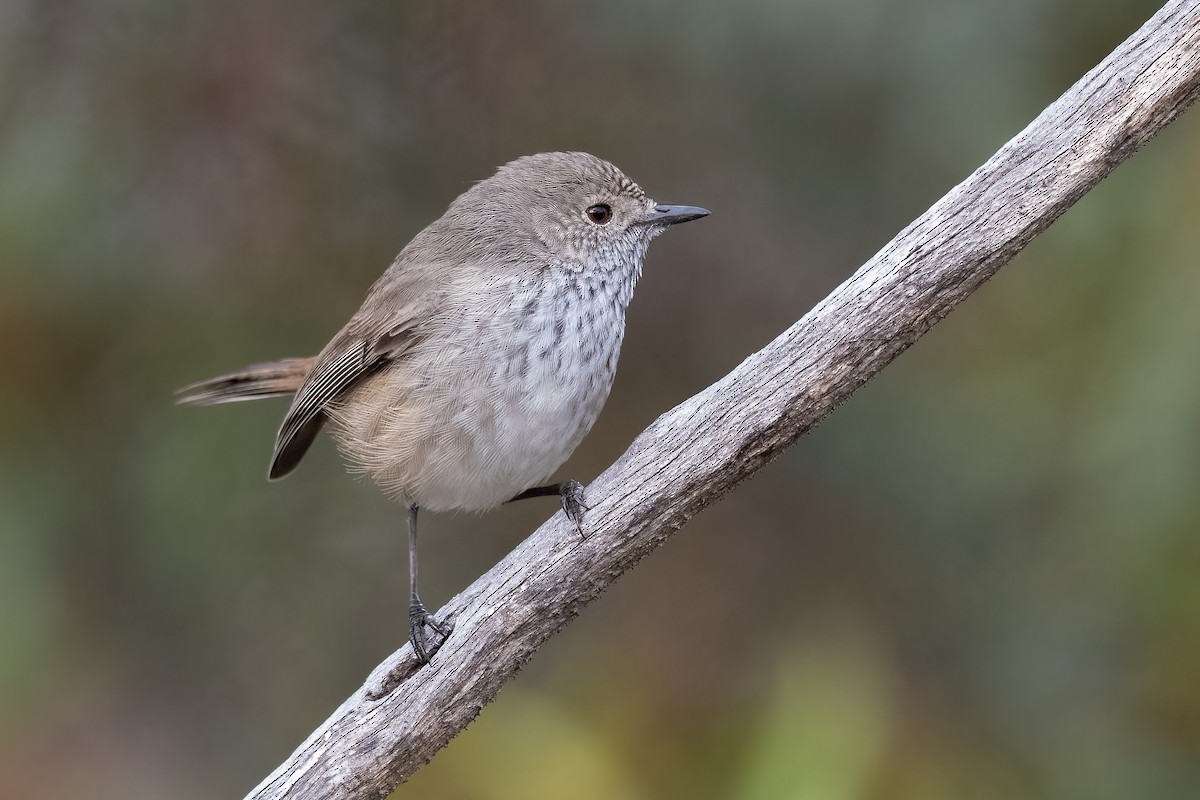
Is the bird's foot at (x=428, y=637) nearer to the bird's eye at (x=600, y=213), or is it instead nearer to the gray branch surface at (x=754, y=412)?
the gray branch surface at (x=754, y=412)

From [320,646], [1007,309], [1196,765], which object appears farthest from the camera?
[320,646]

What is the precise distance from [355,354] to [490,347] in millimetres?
549

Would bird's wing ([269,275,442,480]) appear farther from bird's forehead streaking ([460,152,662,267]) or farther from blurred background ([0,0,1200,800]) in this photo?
blurred background ([0,0,1200,800])

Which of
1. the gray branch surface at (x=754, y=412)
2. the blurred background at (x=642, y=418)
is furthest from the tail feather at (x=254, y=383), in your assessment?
the gray branch surface at (x=754, y=412)

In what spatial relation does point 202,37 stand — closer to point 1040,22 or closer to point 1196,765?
point 1040,22

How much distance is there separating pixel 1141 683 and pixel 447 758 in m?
1.85

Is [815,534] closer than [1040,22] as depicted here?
No

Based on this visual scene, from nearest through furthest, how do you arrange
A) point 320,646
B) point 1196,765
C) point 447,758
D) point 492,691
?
point 492,691
point 1196,765
point 447,758
point 320,646

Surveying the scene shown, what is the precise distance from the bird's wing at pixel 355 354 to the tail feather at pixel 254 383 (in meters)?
0.09

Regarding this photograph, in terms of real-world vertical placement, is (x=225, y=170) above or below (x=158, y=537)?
above

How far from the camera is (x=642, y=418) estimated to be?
398 centimetres

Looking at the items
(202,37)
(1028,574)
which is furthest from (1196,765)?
(202,37)

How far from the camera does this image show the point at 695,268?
13.7 feet

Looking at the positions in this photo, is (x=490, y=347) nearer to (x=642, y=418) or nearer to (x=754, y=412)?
(x=754, y=412)
